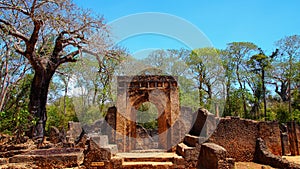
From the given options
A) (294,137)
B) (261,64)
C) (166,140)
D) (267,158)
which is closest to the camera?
(267,158)

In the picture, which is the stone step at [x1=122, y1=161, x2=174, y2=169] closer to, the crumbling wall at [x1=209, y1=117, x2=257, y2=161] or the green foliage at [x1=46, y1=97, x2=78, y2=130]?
the crumbling wall at [x1=209, y1=117, x2=257, y2=161]

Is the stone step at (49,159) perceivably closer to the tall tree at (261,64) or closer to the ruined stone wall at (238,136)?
the ruined stone wall at (238,136)

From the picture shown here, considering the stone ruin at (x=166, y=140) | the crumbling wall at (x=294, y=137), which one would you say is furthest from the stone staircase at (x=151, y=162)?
the crumbling wall at (x=294, y=137)

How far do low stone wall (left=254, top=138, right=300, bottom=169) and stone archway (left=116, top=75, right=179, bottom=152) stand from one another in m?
4.47

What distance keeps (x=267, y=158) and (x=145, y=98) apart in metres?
7.27

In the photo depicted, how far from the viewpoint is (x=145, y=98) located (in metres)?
15.4

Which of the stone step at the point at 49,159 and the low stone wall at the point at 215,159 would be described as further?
the stone step at the point at 49,159

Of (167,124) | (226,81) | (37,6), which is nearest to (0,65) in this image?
(37,6)

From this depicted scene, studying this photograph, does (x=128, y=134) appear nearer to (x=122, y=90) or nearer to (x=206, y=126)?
(x=122, y=90)

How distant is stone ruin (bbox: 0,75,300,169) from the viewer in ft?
32.6

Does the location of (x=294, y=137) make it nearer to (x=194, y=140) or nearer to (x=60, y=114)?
(x=194, y=140)

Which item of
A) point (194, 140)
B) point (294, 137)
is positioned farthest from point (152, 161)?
point (294, 137)

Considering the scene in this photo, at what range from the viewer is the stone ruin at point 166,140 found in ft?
32.6

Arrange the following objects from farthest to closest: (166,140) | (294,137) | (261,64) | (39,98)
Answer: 1. (261,64)
2. (294,137)
3. (39,98)
4. (166,140)
